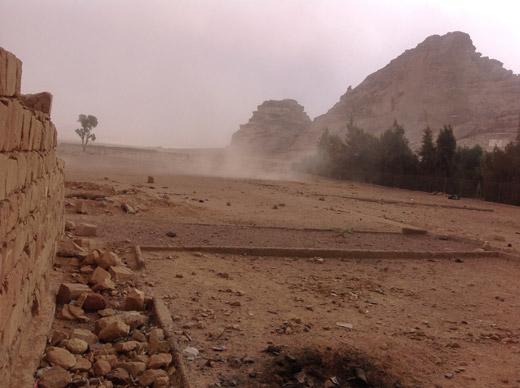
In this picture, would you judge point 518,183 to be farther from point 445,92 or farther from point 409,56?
point 409,56

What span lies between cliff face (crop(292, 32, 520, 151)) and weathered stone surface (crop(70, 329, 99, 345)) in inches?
2650

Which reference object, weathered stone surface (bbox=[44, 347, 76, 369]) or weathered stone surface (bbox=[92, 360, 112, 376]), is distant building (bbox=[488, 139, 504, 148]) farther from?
weathered stone surface (bbox=[44, 347, 76, 369])

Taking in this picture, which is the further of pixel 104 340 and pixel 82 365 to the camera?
pixel 104 340

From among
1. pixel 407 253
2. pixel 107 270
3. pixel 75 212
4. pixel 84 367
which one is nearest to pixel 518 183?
pixel 407 253

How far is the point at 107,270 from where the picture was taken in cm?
659

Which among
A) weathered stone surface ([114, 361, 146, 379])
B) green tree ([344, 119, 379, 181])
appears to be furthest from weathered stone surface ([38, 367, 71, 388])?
green tree ([344, 119, 379, 181])

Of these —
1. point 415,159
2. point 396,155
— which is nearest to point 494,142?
point 415,159

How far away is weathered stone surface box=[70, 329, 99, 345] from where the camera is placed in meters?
4.31

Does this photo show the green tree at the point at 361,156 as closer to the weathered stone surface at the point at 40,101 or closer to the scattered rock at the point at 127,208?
the scattered rock at the point at 127,208

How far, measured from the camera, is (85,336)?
4.33m

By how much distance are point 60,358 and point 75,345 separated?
31 centimetres

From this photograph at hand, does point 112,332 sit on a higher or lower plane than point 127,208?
lower

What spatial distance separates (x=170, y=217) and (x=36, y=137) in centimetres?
877

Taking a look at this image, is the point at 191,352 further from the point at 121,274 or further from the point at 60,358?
the point at 121,274
